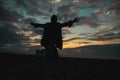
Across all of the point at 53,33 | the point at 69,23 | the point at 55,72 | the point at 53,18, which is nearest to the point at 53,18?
the point at 53,18

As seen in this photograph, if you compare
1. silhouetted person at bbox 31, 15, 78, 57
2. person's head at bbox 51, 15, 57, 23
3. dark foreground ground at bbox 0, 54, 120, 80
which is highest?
person's head at bbox 51, 15, 57, 23

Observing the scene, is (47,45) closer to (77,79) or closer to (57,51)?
(57,51)

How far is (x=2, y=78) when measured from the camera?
4152mm

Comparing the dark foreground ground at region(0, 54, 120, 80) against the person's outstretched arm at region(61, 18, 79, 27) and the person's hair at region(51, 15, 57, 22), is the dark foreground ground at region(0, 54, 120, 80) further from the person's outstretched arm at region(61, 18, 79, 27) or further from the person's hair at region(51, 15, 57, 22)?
the person's outstretched arm at region(61, 18, 79, 27)

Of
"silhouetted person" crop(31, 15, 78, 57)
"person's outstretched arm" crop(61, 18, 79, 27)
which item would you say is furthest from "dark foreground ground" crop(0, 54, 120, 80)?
"person's outstretched arm" crop(61, 18, 79, 27)

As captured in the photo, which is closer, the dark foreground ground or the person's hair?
the dark foreground ground

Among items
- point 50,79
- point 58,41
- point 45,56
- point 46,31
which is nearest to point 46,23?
point 46,31

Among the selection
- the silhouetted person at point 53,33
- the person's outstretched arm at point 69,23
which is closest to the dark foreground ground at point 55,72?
the silhouetted person at point 53,33

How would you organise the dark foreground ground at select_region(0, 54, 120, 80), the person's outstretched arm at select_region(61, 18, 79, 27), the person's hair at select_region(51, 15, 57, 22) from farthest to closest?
the person's outstretched arm at select_region(61, 18, 79, 27), the person's hair at select_region(51, 15, 57, 22), the dark foreground ground at select_region(0, 54, 120, 80)

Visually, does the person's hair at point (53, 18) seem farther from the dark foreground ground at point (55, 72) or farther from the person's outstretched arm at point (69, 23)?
the dark foreground ground at point (55, 72)

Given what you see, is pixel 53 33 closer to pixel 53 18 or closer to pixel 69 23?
pixel 53 18

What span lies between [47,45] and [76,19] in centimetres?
259

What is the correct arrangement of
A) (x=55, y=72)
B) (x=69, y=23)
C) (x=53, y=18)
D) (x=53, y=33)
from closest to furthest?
1. (x=55, y=72)
2. (x=53, y=18)
3. (x=53, y=33)
4. (x=69, y=23)

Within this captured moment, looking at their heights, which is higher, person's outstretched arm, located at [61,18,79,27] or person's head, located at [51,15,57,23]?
person's head, located at [51,15,57,23]
